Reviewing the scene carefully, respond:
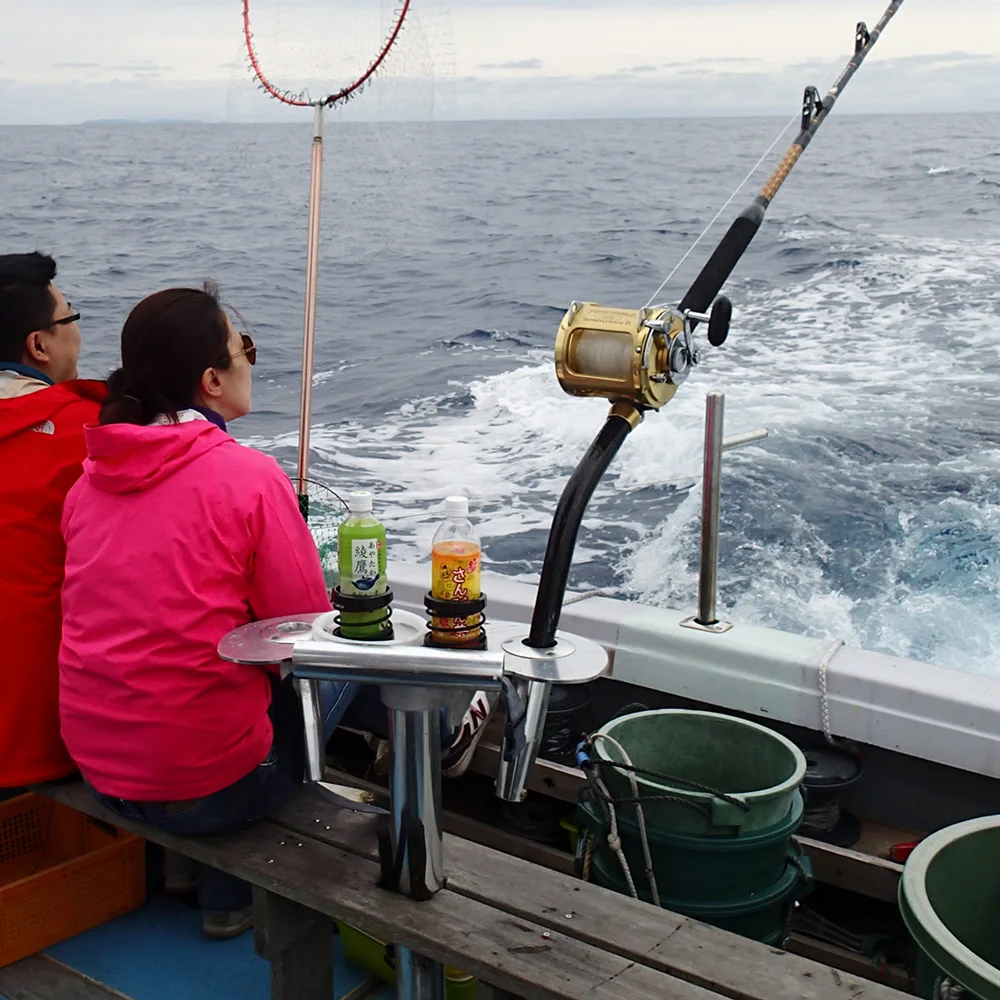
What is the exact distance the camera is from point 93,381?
196 cm

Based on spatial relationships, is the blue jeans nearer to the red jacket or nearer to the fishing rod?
the red jacket

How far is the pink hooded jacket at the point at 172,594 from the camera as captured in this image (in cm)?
156

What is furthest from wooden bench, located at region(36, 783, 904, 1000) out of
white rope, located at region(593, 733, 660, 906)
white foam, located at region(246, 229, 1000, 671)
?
white foam, located at region(246, 229, 1000, 671)

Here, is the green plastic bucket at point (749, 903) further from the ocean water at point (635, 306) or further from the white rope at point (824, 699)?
the ocean water at point (635, 306)

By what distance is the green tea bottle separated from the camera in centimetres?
137

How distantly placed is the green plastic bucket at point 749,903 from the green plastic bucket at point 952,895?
0.85ft

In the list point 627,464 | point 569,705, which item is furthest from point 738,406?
point 569,705

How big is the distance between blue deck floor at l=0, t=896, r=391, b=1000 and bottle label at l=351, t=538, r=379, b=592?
3.19 feet

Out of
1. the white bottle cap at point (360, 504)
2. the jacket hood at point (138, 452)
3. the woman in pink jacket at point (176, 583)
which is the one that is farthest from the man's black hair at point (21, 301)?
the white bottle cap at point (360, 504)

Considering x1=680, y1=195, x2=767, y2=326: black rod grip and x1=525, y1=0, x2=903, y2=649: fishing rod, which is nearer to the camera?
x1=525, y1=0, x2=903, y2=649: fishing rod

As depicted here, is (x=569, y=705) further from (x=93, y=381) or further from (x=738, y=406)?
(x=738, y=406)

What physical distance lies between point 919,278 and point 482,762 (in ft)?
29.1

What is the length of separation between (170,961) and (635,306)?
9554mm

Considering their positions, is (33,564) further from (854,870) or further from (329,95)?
(854,870)
